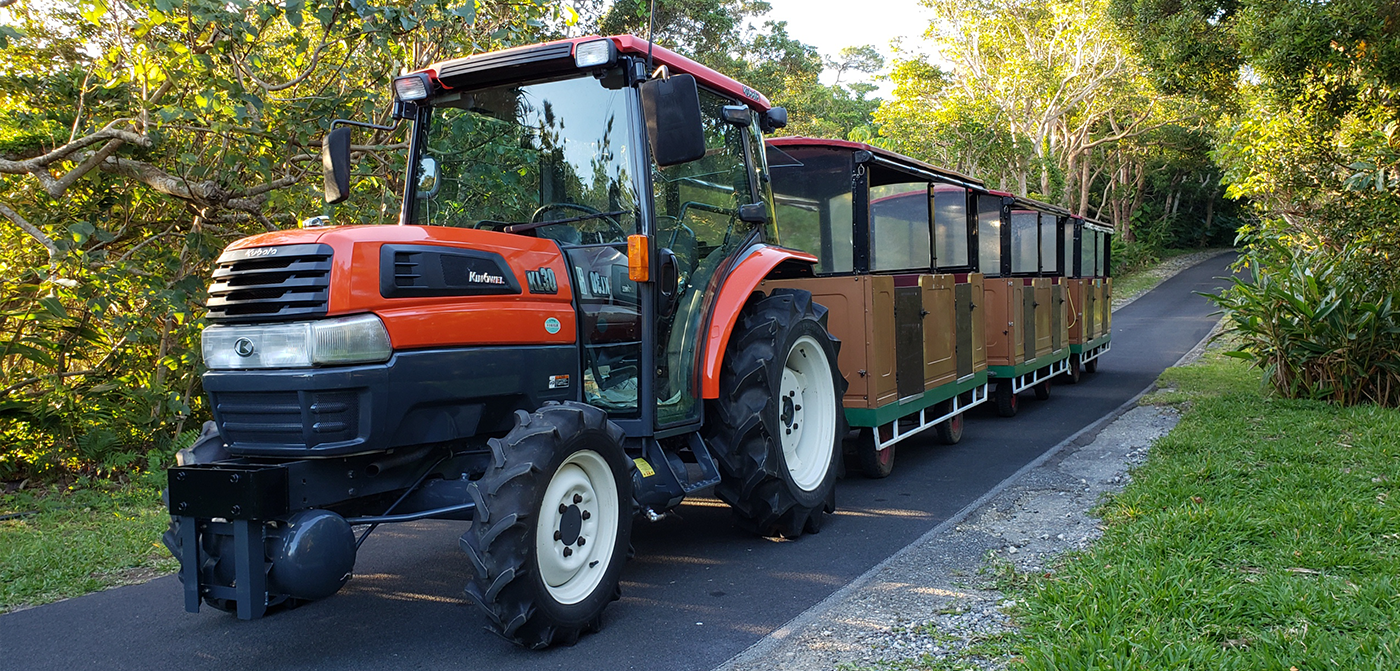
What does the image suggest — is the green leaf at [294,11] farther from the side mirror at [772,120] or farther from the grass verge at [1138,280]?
the grass verge at [1138,280]

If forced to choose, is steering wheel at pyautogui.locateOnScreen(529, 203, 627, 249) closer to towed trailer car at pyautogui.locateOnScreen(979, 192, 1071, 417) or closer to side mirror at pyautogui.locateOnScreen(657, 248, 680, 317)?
side mirror at pyautogui.locateOnScreen(657, 248, 680, 317)

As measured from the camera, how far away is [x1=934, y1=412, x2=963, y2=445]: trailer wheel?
358 inches

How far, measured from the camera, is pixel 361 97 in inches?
305

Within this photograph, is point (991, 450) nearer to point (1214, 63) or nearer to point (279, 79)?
point (1214, 63)

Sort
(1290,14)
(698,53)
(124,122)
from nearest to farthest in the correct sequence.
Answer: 1. (124,122)
2. (1290,14)
3. (698,53)

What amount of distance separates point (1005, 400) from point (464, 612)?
26.0 feet

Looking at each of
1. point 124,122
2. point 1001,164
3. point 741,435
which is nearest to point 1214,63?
point 741,435

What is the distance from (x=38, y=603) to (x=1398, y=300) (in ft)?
36.4

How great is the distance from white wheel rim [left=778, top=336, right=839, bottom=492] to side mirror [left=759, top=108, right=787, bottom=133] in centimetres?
143

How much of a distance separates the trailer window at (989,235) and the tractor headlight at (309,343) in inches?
324

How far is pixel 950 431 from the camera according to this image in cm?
909

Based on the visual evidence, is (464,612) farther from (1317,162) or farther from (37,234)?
(1317,162)

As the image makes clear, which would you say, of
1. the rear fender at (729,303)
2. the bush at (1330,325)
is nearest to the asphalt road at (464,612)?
the rear fender at (729,303)

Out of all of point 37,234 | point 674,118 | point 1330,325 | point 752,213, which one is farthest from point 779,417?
point 1330,325
